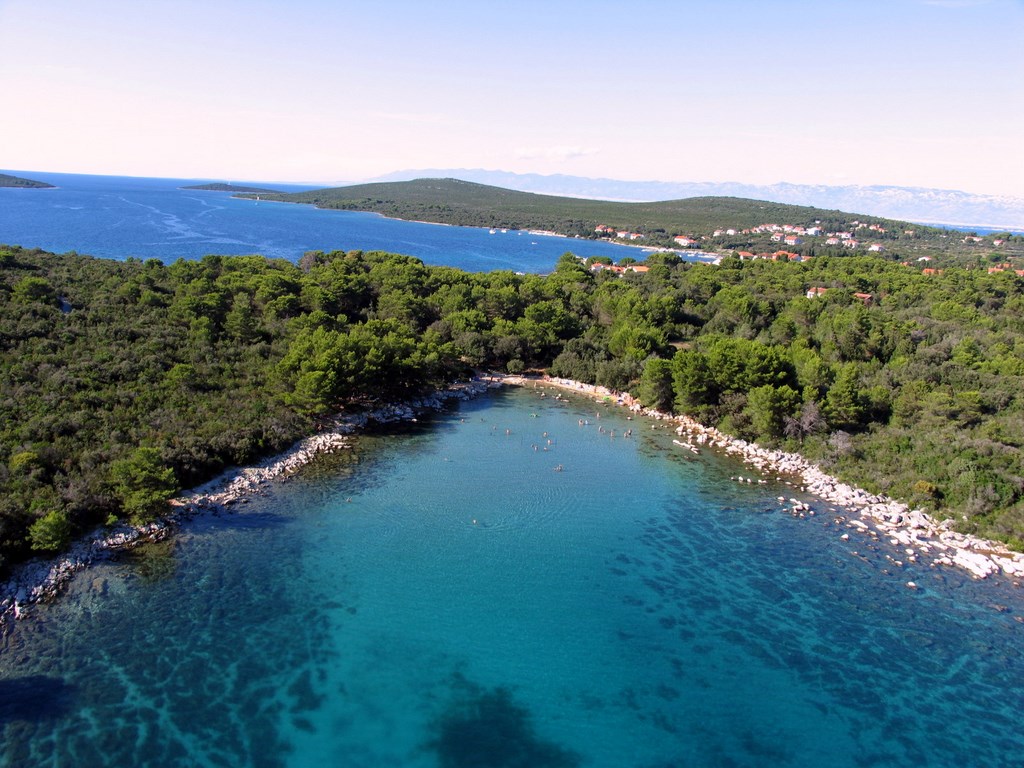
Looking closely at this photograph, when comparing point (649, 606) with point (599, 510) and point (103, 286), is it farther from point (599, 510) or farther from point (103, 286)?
point (103, 286)

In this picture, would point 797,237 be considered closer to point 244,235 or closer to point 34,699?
point 244,235

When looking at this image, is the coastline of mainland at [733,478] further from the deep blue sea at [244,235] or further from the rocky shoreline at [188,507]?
the deep blue sea at [244,235]

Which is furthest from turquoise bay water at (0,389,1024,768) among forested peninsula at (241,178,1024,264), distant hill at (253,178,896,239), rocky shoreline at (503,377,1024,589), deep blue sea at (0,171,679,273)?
distant hill at (253,178,896,239)

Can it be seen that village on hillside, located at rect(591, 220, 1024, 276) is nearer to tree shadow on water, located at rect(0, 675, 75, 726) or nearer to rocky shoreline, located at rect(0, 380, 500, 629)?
rocky shoreline, located at rect(0, 380, 500, 629)

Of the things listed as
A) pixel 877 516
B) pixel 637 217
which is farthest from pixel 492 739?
pixel 637 217

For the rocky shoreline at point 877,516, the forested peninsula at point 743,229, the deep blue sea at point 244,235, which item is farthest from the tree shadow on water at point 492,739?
the forested peninsula at point 743,229

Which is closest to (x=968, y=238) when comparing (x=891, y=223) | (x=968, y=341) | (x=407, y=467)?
(x=891, y=223)

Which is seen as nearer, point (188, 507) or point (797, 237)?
point (188, 507)
